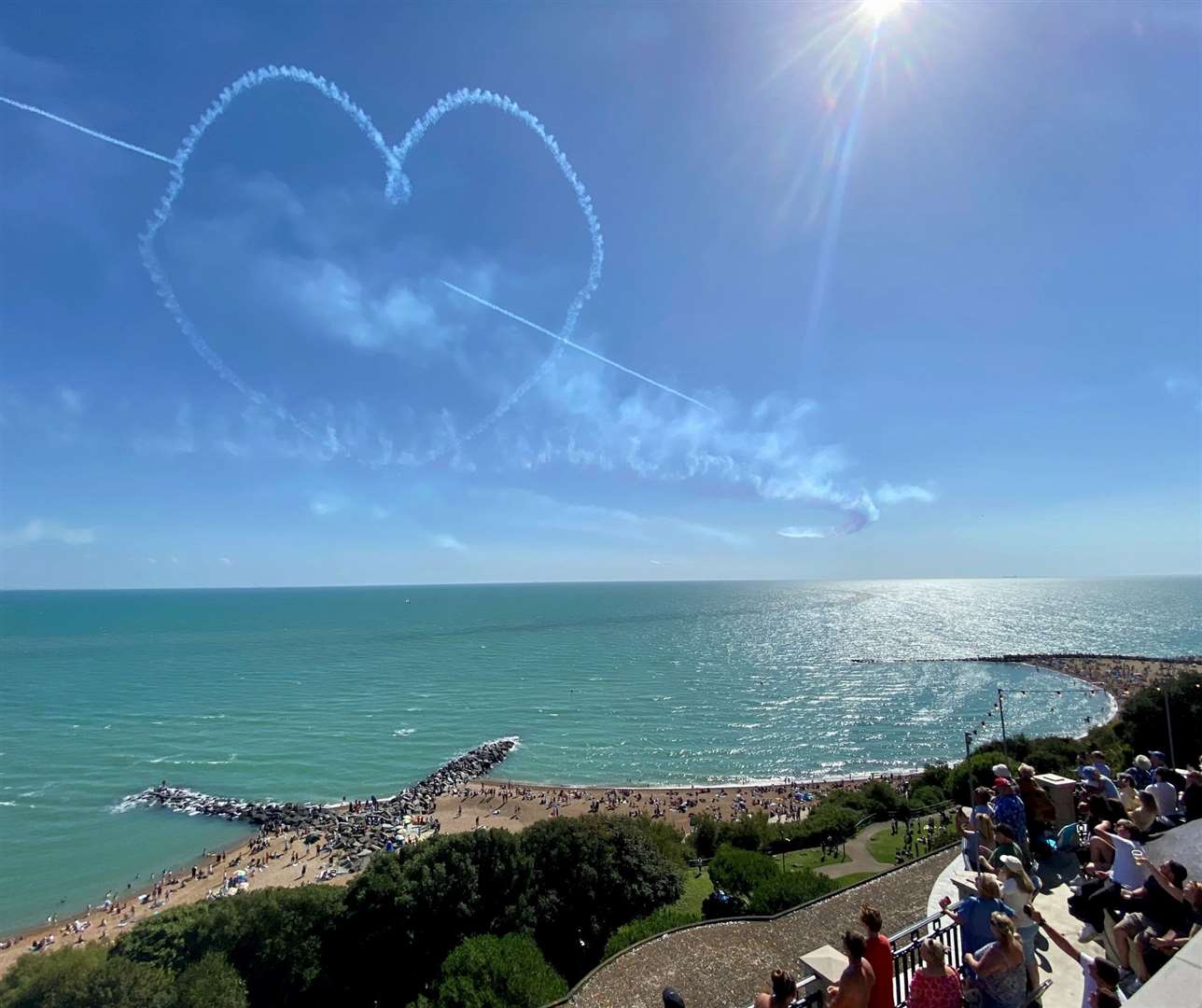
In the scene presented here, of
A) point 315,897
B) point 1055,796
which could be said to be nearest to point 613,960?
point 1055,796

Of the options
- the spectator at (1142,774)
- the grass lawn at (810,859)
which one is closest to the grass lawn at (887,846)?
the grass lawn at (810,859)

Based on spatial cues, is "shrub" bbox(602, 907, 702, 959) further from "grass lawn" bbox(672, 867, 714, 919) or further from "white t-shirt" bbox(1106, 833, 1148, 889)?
"white t-shirt" bbox(1106, 833, 1148, 889)

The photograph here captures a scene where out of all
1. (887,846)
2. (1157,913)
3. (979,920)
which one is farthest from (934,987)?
(887,846)

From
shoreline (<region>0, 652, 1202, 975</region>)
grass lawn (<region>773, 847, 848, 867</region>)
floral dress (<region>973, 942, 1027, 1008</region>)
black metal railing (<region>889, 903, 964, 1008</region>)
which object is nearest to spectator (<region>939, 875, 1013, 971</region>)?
black metal railing (<region>889, 903, 964, 1008</region>)

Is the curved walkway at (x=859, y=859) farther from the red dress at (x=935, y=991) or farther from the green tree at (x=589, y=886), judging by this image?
the red dress at (x=935, y=991)

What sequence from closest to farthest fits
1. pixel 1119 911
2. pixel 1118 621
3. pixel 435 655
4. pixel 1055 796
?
pixel 1119 911 < pixel 1055 796 < pixel 435 655 < pixel 1118 621

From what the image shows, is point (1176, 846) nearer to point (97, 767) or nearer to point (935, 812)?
point (935, 812)
